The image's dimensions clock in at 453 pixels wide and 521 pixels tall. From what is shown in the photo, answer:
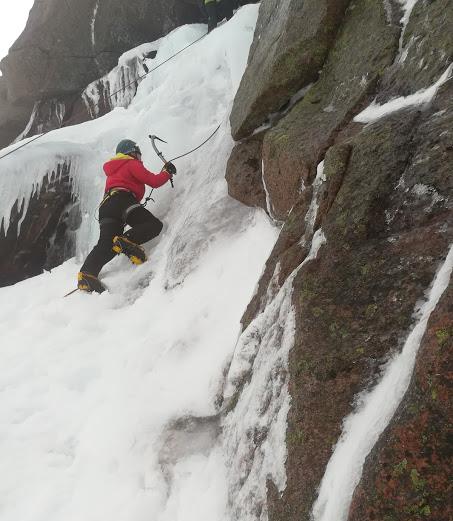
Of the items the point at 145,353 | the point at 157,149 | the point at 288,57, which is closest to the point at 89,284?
the point at 145,353

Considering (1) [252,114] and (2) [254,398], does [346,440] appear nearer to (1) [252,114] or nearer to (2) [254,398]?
(2) [254,398]

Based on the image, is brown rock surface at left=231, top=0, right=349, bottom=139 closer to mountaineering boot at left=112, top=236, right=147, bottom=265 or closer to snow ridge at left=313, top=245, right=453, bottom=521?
mountaineering boot at left=112, top=236, right=147, bottom=265

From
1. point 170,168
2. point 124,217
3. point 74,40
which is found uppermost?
point 74,40

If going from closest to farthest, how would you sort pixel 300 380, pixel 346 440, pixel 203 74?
pixel 346 440, pixel 300 380, pixel 203 74

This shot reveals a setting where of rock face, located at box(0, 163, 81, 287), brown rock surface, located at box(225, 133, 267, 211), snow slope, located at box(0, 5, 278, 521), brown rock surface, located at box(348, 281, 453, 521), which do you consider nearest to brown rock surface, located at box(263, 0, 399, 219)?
brown rock surface, located at box(225, 133, 267, 211)

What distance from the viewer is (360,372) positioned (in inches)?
63.7

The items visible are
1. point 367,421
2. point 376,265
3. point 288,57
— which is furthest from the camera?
point 288,57

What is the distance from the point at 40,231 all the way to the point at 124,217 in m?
2.43

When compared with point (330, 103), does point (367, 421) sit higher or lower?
lower

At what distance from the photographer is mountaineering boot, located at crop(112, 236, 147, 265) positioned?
15.9 ft

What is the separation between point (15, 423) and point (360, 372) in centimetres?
261

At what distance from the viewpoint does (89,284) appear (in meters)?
4.80

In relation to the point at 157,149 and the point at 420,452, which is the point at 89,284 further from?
the point at 420,452

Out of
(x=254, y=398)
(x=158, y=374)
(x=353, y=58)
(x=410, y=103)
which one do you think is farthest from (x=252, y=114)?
(x=254, y=398)
